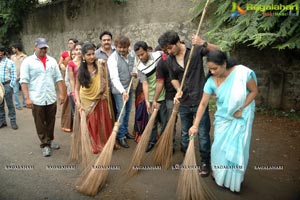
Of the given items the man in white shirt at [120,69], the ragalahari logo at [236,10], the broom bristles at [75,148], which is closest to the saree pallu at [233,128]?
the man in white shirt at [120,69]

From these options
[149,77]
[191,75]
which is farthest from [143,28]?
[191,75]

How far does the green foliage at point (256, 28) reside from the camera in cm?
442

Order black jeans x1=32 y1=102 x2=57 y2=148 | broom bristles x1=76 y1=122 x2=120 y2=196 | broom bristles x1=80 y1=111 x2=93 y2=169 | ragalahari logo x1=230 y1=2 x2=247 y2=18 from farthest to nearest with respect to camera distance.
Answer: ragalahari logo x1=230 y1=2 x2=247 y2=18
black jeans x1=32 y1=102 x2=57 y2=148
broom bristles x1=80 y1=111 x2=93 y2=169
broom bristles x1=76 y1=122 x2=120 y2=196

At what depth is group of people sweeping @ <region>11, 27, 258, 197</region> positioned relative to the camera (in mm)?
2639

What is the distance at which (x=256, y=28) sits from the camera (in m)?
4.74

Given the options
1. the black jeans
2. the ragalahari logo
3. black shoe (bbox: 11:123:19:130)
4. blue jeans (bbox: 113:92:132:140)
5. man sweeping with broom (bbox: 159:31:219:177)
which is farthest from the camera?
black shoe (bbox: 11:123:19:130)

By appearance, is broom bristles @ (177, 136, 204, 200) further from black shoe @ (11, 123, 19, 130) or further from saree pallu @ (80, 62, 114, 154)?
Result: black shoe @ (11, 123, 19, 130)

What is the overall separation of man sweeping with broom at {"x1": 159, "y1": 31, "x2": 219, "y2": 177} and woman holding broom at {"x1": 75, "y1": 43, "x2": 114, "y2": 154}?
1075 mm

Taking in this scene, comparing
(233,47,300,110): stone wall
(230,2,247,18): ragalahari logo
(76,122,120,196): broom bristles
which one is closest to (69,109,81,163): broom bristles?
(76,122,120,196): broom bristles

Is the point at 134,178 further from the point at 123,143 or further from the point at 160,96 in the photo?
the point at 160,96

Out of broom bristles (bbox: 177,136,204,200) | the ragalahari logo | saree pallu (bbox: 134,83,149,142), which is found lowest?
broom bristles (bbox: 177,136,204,200)

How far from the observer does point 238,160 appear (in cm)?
264

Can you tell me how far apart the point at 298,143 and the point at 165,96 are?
229cm

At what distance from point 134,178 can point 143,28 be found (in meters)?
5.03
